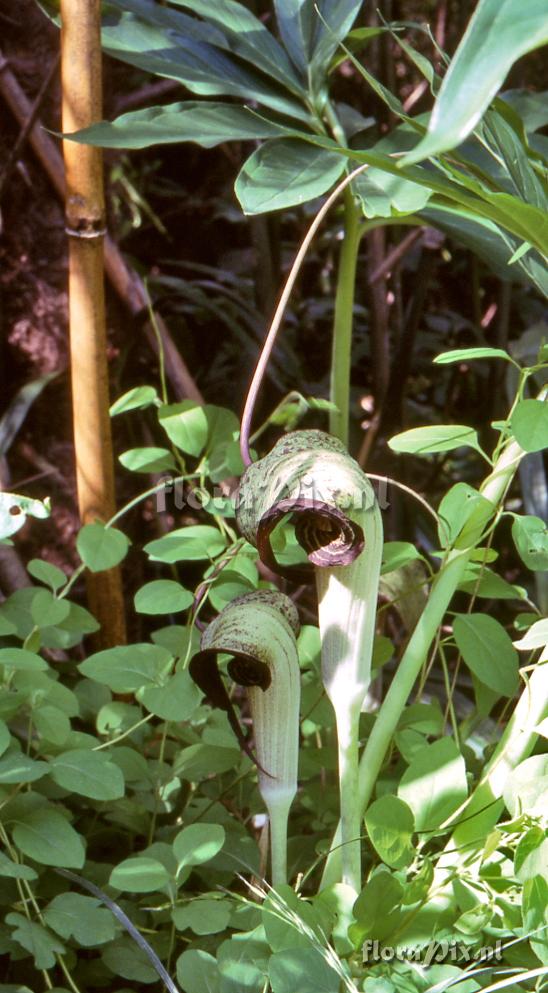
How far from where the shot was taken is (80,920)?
0.49 meters

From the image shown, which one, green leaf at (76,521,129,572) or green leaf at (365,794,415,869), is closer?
green leaf at (365,794,415,869)

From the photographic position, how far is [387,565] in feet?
1.90

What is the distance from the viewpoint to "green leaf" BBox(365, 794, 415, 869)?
18.1 inches

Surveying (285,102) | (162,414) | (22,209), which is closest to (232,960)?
(162,414)

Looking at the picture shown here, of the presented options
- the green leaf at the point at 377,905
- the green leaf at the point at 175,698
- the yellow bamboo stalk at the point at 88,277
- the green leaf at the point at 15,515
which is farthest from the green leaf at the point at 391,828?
the yellow bamboo stalk at the point at 88,277

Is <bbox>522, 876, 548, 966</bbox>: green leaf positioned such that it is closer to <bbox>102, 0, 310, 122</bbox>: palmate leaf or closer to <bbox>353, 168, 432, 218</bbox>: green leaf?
<bbox>353, 168, 432, 218</bbox>: green leaf

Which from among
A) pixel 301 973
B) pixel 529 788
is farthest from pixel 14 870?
pixel 529 788

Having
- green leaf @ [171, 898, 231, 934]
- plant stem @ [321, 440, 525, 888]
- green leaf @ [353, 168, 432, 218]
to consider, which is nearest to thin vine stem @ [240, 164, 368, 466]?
green leaf @ [353, 168, 432, 218]

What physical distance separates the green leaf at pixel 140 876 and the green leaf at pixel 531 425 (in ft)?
0.89

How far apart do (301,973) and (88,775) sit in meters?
0.15

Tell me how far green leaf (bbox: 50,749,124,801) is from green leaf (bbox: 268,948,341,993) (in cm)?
12

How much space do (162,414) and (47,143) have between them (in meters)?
0.41

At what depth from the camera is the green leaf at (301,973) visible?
16.4 inches

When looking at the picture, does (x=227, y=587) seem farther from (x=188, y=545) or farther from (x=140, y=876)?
(x=140, y=876)
